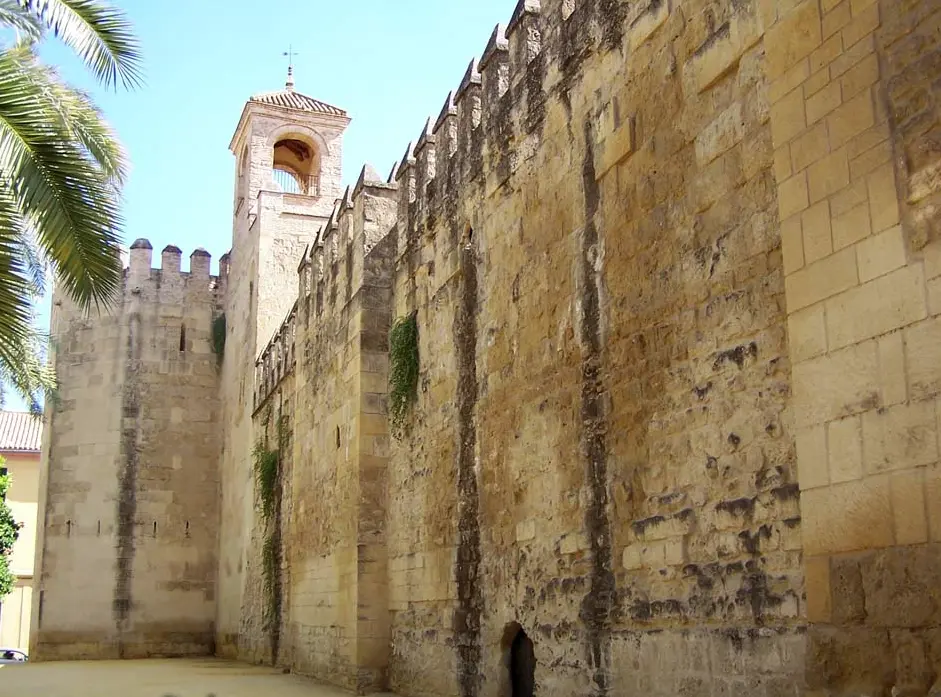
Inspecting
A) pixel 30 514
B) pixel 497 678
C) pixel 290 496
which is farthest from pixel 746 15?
pixel 30 514

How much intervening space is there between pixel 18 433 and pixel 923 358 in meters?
38.4

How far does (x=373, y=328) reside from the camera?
1117cm

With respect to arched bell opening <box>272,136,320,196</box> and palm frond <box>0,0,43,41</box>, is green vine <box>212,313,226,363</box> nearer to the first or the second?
arched bell opening <box>272,136,320,196</box>

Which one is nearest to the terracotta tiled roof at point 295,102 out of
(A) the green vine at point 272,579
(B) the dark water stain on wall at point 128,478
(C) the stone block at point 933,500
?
(B) the dark water stain on wall at point 128,478

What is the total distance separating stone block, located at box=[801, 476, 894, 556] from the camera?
12.2 feet

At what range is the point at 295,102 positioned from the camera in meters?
21.4

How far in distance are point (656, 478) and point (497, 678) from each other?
2.69 metres

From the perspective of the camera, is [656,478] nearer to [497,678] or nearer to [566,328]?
[566,328]

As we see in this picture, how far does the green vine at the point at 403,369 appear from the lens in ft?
33.9

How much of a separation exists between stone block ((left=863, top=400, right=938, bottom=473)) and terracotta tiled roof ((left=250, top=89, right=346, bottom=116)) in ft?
61.3

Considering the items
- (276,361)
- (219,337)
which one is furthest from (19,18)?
(219,337)

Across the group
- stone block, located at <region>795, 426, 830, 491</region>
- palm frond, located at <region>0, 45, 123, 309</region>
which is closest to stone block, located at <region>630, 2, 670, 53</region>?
stone block, located at <region>795, 426, 830, 491</region>

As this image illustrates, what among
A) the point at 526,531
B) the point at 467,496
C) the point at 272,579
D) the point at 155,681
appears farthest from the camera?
the point at 272,579

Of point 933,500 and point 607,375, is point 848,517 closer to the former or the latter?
point 933,500
